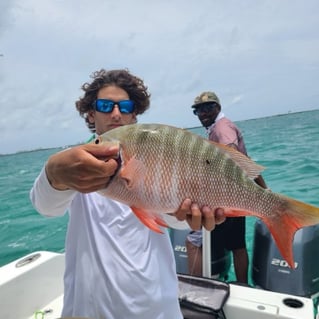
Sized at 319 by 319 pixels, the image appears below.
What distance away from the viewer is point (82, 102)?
234 cm

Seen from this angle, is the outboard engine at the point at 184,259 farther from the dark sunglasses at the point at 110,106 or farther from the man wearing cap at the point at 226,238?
the dark sunglasses at the point at 110,106

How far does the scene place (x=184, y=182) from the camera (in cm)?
153

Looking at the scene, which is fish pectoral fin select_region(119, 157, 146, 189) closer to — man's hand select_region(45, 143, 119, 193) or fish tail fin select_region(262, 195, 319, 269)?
man's hand select_region(45, 143, 119, 193)

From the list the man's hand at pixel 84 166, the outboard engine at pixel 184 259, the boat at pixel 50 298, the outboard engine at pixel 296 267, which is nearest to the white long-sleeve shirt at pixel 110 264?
the man's hand at pixel 84 166

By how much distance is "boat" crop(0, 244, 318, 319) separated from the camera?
8.59ft

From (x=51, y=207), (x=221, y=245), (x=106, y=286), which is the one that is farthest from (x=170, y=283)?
(x=221, y=245)

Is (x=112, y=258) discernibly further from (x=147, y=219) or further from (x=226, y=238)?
(x=226, y=238)

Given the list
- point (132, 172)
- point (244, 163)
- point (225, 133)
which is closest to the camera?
point (132, 172)

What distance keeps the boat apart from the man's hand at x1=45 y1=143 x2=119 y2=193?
6.10 feet

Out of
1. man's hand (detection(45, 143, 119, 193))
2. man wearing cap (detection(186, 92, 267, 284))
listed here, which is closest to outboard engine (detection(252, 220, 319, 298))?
man wearing cap (detection(186, 92, 267, 284))

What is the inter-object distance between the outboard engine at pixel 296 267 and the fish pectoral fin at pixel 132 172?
245cm

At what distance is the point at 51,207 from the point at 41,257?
7.23 ft

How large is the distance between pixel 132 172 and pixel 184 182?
9.4 inches

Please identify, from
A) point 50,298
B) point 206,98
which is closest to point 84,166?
point 50,298
